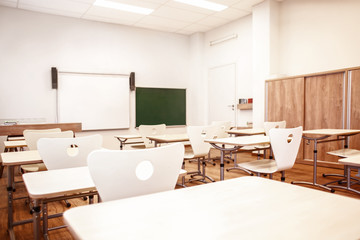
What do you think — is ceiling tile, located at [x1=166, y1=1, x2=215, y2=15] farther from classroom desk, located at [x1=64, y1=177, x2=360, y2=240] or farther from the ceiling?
classroom desk, located at [x1=64, y1=177, x2=360, y2=240]

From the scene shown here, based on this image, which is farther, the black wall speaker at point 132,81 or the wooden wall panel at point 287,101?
the black wall speaker at point 132,81

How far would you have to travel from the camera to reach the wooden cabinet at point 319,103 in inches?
168

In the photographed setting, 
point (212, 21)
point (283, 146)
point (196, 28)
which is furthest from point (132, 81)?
point (283, 146)

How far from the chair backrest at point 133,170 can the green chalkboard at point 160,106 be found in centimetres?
598

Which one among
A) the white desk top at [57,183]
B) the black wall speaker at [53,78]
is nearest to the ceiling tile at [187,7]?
the black wall speaker at [53,78]

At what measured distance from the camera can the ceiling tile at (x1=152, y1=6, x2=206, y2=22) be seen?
600 centimetres

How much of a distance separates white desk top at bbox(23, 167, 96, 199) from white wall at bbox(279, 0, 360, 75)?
4869 millimetres

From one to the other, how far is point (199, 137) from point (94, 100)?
385cm

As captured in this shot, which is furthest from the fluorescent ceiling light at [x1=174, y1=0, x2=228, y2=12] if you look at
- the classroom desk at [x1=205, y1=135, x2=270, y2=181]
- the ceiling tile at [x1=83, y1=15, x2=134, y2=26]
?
the classroom desk at [x1=205, y1=135, x2=270, y2=181]

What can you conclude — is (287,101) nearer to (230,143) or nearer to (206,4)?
(206,4)

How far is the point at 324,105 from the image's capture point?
4.65 m

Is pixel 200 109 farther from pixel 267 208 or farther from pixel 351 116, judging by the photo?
pixel 267 208

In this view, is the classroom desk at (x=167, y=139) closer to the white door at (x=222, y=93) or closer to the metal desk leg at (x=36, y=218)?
the metal desk leg at (x=36, y=218)

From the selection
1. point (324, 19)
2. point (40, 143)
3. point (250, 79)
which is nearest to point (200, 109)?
point (250, 79)
